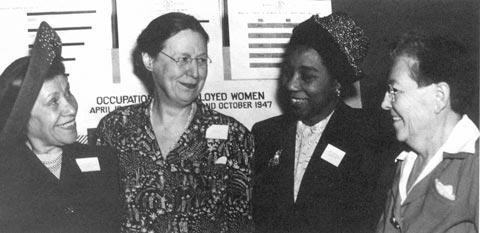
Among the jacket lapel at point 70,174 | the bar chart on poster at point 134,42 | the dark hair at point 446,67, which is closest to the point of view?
the dark hair at point 446,67

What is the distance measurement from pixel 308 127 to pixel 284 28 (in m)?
0.85

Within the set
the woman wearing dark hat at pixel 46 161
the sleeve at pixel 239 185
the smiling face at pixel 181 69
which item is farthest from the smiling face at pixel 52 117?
the sleeve at pixel 239 185

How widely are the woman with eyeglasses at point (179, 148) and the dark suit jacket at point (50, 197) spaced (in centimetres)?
18

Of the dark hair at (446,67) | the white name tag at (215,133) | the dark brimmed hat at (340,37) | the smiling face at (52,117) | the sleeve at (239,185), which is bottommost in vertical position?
the sleeve at (239,185)

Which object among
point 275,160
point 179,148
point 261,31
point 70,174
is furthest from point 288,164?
point 261,31

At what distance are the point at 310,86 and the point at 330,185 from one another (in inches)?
15.4

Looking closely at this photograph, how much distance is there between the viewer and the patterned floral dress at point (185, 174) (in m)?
2.22

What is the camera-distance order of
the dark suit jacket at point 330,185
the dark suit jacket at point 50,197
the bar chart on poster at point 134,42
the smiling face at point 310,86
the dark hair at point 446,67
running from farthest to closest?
the bar chart on poster at point 134,42
the smiling face at point 310,86
the dark suit jacket at point 330,185
the dark suit jacket at point 50,197
the dark hair at point 446,67

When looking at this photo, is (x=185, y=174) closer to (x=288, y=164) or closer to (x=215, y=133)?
(x=215, y=133)

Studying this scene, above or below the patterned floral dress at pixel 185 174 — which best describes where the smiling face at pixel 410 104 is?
above

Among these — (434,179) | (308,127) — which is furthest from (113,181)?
(434,179)

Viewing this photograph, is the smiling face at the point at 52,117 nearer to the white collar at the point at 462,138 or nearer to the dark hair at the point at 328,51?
the dark hair at the point at 328,51

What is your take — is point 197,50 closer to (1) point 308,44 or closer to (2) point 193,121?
(2) point 193,121

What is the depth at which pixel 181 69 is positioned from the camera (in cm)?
228
